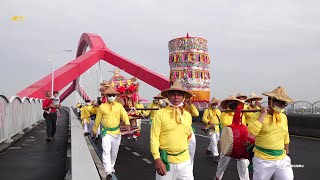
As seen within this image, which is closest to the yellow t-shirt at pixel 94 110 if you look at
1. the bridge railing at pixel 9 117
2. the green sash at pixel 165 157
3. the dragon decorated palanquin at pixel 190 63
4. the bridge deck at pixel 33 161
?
the bridge railing at pixel 9 117

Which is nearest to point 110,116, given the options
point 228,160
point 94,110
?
point 228,160

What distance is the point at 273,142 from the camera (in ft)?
18.4

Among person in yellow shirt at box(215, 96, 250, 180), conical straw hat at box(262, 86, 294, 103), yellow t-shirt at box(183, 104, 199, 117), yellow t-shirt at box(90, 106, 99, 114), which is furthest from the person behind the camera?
yellow t-shirt at box(90, 106, 99, 114)

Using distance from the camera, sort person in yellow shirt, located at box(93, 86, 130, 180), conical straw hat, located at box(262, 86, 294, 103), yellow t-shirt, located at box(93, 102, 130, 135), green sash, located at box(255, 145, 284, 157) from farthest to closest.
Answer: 1. yellow t-shirt, located at box(93, 102, 130, 135)
2. person in yellow shirt, located at box(93, 86, 130, 180)
3. green sash, located at box(255, 145, 284, 157)
4. conical straw hat, located at box(262, 86, 294, 103)

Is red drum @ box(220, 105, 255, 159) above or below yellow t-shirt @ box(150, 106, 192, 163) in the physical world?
below

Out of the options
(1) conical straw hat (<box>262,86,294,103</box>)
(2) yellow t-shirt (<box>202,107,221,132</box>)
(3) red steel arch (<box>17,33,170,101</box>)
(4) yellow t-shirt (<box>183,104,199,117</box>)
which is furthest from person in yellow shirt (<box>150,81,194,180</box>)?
(3) red steel arch (<box>17,33,170,101</box>)

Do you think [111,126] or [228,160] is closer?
[228,160]

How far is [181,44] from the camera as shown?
144ft

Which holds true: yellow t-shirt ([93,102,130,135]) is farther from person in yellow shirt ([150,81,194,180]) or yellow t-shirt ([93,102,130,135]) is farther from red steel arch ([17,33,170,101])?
red steel arch ([17,33,170,101])

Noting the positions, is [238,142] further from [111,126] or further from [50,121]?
[50,121]

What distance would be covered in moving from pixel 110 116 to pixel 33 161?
298cm

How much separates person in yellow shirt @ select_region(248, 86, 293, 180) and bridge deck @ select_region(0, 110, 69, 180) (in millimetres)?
4563

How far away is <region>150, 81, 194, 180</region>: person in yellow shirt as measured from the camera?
16.5 ft

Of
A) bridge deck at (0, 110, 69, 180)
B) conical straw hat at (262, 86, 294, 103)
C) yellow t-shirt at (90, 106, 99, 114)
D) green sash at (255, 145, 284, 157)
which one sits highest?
conical straw hat at (262, 86, 294, 103)
